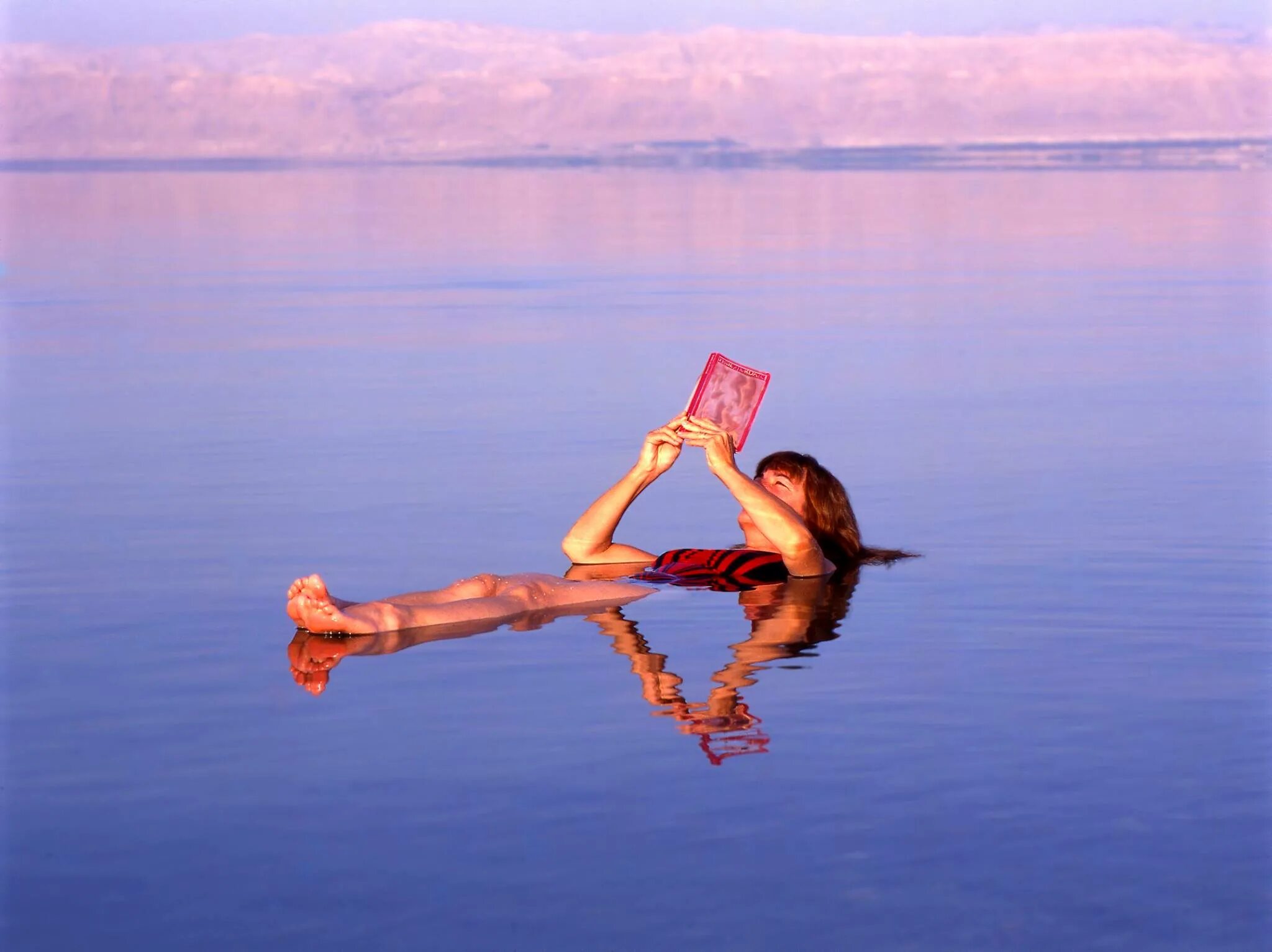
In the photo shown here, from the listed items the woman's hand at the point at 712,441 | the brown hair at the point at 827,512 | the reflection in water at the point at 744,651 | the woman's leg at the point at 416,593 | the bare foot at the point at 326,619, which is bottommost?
the reflection in water at the point at 744,651

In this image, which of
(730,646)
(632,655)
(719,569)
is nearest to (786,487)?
(719,569)

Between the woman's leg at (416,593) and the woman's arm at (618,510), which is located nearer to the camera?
the woman's leg at (416,593)

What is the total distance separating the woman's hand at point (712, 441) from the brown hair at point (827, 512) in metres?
0.39

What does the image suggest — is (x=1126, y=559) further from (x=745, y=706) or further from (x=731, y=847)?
(x=731, y=847)

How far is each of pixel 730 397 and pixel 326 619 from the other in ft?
8.10

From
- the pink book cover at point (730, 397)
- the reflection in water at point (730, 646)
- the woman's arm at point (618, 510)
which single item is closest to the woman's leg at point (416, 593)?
the reflection in water at point (730, 646)

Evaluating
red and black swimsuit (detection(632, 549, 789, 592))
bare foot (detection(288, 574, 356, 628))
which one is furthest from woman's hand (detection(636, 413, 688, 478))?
bare foot (detection(288, 574, 356, 628))

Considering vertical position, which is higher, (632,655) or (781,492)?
(781,492)

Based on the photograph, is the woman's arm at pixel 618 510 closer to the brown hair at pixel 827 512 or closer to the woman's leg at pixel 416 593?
the brown hair at pixel 827 512

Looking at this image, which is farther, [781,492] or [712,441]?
[781,492]

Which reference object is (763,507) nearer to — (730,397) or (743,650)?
(730,397)

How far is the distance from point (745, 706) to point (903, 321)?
45.4 ft

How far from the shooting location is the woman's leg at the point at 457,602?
25.0 ft

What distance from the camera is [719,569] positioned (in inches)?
355
